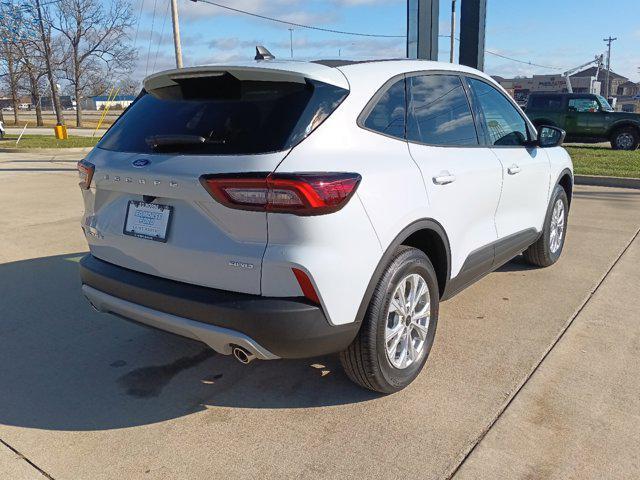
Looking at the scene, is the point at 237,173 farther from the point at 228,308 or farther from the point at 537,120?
the point at 537,120

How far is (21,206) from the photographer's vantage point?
8414 millimetres

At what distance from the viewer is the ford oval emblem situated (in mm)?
2687

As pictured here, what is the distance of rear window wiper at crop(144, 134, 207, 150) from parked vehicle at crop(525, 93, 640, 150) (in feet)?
52.0

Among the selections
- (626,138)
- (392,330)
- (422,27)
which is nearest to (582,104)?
(626,138)

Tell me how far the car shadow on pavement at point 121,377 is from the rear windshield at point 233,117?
1008 millimetres

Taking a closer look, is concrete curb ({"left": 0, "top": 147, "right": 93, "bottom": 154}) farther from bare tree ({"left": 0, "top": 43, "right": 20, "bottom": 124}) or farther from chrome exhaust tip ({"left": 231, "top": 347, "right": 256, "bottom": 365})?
bare tree ({"left": 0, "top": 43, "right": 20, "bottom": 124})

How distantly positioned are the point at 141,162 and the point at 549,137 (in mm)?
3349

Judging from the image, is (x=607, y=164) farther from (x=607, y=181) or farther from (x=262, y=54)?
(x=262, y=54)

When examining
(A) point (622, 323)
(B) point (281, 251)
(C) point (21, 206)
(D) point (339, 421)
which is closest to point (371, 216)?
(B) point (281, 251)

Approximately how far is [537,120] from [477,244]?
15.3 metres

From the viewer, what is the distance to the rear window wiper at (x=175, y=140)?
259 cm

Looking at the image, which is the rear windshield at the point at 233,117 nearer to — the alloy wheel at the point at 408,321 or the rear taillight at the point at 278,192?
the rear taillight at the point at 278,192

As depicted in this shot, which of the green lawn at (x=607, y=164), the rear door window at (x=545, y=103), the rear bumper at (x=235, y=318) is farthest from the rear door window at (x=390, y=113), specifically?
the rear door window at (x=545, y=103)

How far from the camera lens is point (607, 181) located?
10086 millimetres
